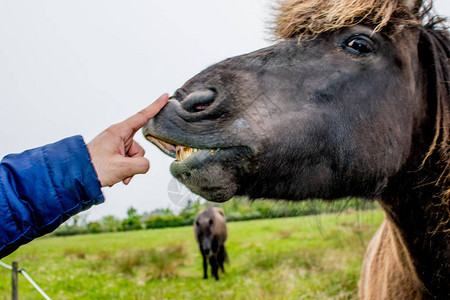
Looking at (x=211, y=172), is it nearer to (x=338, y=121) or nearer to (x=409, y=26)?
(x=338, y=121)

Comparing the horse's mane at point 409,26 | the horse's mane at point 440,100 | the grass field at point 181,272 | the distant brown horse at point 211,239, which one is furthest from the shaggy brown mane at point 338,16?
the distant brown horse at point 211,239

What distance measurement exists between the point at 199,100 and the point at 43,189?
2.69 feet

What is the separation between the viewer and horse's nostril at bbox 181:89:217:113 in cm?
186

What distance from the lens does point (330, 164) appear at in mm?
2156

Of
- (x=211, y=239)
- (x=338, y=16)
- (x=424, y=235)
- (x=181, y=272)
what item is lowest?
(x=181, y=272)

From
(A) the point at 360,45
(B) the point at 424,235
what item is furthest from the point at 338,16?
(B) the point at 424,235

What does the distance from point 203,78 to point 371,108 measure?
98 centimetres

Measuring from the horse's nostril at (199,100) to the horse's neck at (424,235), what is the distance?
138cm

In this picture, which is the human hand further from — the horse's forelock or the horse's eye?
the horse's eye

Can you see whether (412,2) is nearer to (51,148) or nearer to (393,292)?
(393,292)

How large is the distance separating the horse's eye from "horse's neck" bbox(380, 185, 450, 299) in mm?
892

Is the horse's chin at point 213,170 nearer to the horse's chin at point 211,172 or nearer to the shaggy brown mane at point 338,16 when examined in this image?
the horse's chin at point 211,172

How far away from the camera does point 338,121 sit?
2141 millimetres

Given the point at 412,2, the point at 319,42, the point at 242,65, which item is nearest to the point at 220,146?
the point at 242,65
